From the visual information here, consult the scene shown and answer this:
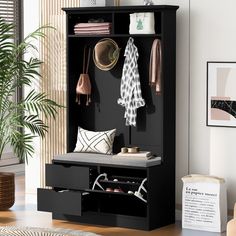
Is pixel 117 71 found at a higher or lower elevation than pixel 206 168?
higher

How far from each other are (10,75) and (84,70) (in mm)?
704

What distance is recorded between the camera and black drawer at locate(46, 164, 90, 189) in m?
6.71

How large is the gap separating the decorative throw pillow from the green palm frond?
45cm

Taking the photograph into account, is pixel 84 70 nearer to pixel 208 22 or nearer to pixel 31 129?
pixel 31 129

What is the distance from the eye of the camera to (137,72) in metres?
6.81

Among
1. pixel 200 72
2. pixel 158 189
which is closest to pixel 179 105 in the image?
pixel 200 72

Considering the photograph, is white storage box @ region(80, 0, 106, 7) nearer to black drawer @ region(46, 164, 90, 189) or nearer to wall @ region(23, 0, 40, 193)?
wall @ region(23, 0, 40, 193)

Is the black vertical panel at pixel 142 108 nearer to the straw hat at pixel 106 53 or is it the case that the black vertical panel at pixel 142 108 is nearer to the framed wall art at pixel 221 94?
the straw hat at pixel 106 53

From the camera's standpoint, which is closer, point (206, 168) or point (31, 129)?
point (206, 168)


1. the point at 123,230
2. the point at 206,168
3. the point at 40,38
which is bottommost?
the point at 123,230

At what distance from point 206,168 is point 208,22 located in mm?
1226

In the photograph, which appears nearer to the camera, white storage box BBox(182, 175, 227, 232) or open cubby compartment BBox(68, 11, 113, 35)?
white storage box BBox(182, 175, 227, 232)

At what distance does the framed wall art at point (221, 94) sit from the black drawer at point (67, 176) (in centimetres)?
114

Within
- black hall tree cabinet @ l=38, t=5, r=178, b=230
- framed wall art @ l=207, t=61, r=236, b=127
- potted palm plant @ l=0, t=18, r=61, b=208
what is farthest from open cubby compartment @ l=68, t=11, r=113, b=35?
framed wall art @ l=207, t=61, r=236, b=127
